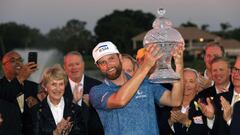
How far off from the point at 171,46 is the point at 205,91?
4.39 ft

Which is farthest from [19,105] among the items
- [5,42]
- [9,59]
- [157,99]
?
[5,42]

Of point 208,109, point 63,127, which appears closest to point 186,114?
point 208,109

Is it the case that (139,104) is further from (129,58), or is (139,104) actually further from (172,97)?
(129,58)

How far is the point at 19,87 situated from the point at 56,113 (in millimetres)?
811

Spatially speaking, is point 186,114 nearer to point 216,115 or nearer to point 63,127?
point 216,115

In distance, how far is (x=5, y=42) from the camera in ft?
247

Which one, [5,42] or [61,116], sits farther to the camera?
[5,42]

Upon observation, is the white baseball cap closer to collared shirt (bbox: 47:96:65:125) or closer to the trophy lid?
the trophy lid

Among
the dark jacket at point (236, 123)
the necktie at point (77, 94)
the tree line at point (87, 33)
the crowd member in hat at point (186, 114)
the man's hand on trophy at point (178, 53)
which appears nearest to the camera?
the dark jacket at point (236, 123)

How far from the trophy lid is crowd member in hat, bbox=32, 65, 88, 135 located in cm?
102

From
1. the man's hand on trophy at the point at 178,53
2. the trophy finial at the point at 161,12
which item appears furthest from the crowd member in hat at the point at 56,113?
the man's hand on trophy at the point at 178,53

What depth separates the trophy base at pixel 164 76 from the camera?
4516mm

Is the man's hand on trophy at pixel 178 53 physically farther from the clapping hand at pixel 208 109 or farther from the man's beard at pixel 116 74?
the clapping hand at pixel 208 109

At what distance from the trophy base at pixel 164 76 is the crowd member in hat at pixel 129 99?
0.17 feet
